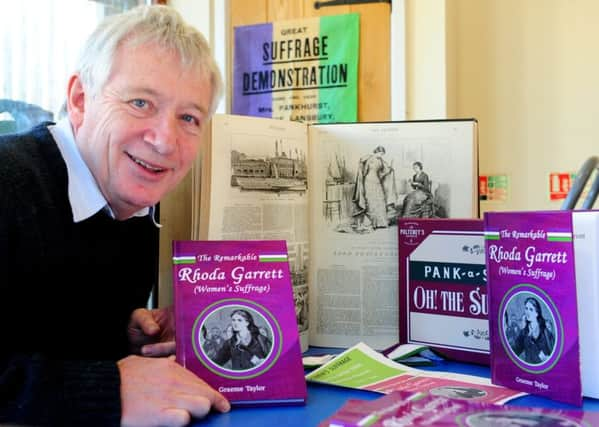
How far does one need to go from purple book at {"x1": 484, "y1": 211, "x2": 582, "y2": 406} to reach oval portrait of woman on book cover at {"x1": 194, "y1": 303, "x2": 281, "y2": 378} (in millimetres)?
307

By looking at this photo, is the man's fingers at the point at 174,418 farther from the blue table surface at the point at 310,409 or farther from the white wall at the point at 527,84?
the white wall at the point at 527,84

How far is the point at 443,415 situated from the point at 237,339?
287mm

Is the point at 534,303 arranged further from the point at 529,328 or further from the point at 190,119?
the point at 190,119

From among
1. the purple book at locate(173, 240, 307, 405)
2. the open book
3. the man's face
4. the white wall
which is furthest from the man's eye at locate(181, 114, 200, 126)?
the white wall

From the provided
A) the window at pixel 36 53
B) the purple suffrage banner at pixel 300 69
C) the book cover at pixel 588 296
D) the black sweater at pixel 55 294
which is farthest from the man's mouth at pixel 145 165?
the purple suffrage banner at pixel 300 69

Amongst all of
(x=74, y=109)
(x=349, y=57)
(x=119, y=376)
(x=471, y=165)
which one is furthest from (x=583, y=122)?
(x=119, y=376)

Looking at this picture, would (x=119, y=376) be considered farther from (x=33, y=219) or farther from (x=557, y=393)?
(x=557, y=393)

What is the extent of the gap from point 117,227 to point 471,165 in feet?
2.13

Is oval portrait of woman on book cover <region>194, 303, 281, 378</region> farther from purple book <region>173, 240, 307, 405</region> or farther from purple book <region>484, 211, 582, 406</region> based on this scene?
purple book <region>484, 211, 582, 406</region>

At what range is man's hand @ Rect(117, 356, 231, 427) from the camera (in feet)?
2.04

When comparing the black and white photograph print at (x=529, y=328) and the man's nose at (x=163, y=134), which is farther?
the man's nose at (x=163, y=134)

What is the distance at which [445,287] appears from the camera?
0.95 m

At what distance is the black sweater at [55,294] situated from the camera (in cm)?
62

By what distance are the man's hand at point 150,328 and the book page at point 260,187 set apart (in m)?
0.19
